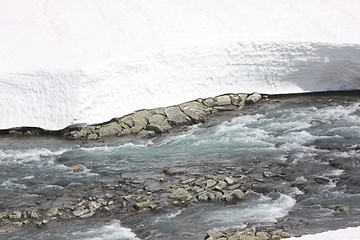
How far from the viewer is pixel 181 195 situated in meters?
11.7

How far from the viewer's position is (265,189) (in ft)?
38.8

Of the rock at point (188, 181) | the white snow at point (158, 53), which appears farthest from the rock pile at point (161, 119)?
the rock at point (188, 181)

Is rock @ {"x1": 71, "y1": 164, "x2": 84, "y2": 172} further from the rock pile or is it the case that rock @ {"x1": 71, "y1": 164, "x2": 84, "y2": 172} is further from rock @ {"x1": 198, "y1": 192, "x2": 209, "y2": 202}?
rock @ {"x1": 198, "y1": 192, "x2": 209, "y2": 202}

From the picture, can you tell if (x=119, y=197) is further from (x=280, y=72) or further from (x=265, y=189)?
(x=280, y=72)

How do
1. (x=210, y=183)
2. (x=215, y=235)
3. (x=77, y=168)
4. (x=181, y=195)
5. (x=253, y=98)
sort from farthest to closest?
(x=253, y=98)
(x=77, y=168)
(x=210, y=183)
(x=181, y=195)
(x=215, y=235)

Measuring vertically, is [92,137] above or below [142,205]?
above

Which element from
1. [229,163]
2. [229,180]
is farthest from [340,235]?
[229,163]

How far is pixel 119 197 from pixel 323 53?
29.4 ft

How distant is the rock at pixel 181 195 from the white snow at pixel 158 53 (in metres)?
4.95

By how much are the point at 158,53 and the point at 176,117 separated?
2.29 m

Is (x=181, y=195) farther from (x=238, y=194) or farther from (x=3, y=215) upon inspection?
(x=3, y=215)

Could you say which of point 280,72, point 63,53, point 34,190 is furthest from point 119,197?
point 280,72

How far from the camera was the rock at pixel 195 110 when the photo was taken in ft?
53.6

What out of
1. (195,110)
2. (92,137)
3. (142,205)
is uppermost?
(195,110)
